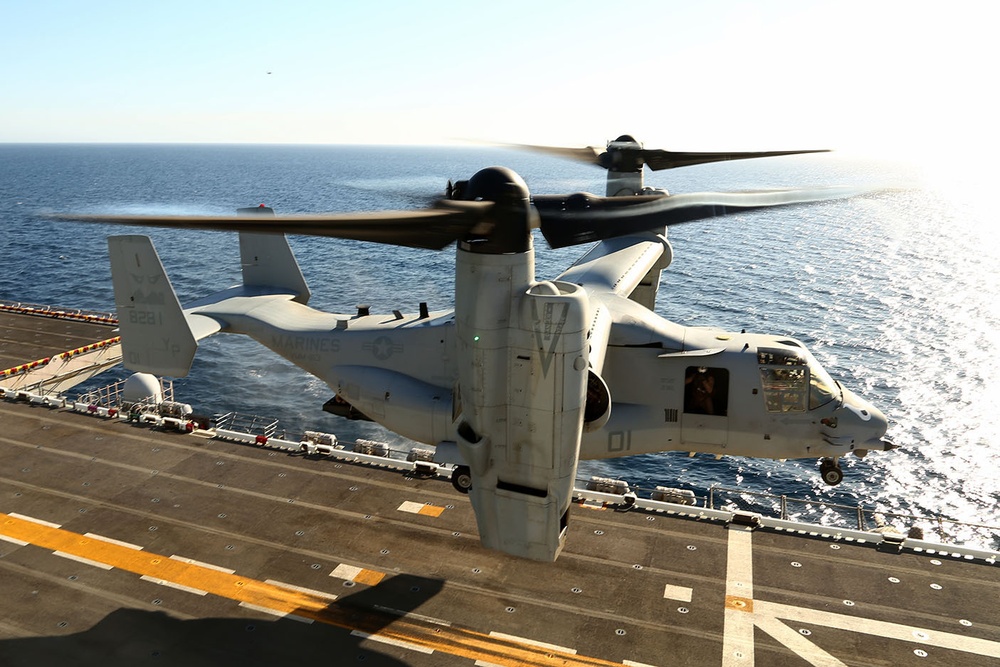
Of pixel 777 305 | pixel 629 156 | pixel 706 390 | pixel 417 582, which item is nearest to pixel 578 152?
pixel 629 156

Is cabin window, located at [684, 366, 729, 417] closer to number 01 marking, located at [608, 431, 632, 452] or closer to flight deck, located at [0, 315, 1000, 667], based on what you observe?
number 01 marking, located at [608, 431, 632, 452]

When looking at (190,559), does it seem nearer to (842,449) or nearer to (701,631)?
(701,631)

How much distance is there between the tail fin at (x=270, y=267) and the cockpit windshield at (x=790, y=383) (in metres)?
20.2

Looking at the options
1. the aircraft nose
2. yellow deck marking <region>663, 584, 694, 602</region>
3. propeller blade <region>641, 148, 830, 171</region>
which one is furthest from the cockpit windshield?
propeller blade <region>641, 148, 830, 171</region>

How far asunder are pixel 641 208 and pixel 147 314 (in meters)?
18.9

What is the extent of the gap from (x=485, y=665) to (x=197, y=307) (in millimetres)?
18718

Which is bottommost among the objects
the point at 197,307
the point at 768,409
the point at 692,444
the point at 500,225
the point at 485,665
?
the point at 485,665

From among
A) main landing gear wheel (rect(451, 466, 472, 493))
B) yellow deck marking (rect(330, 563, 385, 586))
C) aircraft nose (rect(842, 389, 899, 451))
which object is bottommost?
yellow deck marking (rect(330, 563, 385, 586))

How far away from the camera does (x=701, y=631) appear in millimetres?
19125

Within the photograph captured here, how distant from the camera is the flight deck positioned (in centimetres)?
1831

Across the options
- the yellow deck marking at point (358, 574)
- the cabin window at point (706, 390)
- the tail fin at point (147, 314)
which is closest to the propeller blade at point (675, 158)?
the cabin window at point (706, 390)

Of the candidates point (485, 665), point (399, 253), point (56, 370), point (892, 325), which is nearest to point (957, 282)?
point (892, 325)

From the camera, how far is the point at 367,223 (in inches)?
525

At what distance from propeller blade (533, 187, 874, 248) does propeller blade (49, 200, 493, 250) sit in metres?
1.68
